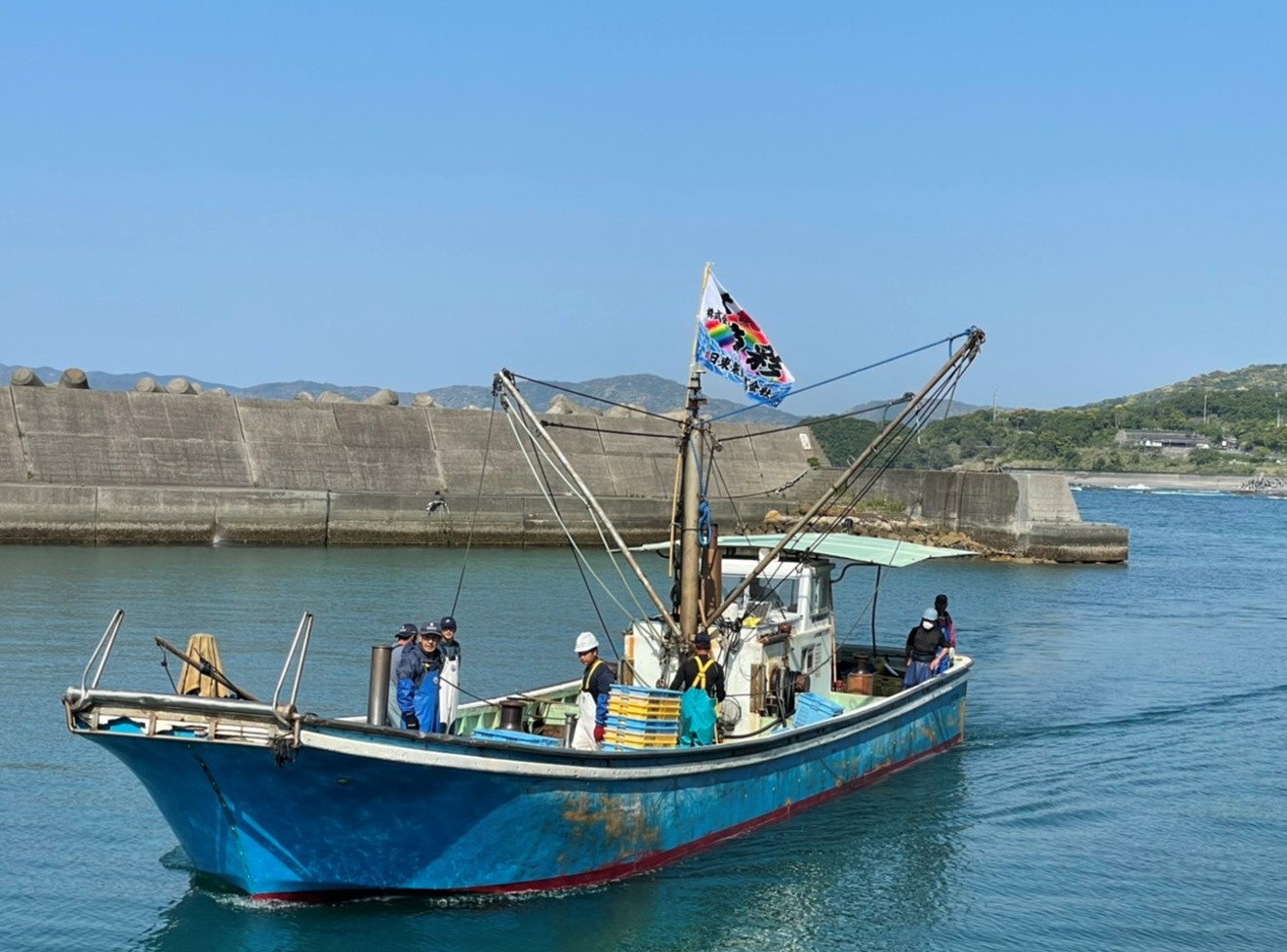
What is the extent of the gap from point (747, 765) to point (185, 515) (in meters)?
28.7

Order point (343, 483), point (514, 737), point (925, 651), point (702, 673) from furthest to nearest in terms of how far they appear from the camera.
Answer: point (343, 483) → point (925, 651) → point (702, 673) → point (514, 737)

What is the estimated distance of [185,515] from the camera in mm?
40562

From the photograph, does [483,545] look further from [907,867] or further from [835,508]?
[907,867]

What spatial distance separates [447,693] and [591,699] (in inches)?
66.3

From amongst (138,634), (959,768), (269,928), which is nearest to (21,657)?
(138,634)

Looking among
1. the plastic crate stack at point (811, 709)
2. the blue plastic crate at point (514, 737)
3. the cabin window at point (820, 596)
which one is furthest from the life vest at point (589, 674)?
the cabin window at point (820, 596)

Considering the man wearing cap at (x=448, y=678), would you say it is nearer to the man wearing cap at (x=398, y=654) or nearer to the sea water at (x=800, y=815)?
the man wearing cap at (x=398, y=654)

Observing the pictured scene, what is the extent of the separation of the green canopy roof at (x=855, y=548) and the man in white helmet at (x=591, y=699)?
13.8ft

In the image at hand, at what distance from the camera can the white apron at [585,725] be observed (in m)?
14.8

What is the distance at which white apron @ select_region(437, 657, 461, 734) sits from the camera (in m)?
13.7

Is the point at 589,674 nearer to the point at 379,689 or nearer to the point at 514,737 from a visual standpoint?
the point at 514,737

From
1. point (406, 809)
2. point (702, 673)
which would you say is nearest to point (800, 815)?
point (702, 673)

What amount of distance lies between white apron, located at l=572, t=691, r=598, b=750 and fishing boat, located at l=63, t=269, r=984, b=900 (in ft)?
0.78

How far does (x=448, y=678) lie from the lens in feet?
45.4
